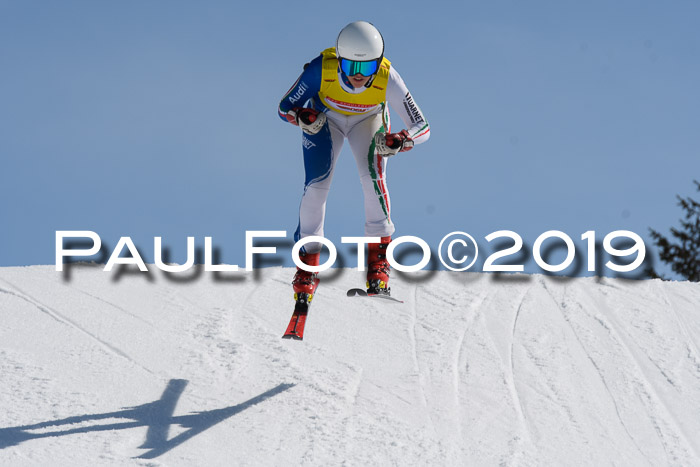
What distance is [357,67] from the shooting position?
7.43m

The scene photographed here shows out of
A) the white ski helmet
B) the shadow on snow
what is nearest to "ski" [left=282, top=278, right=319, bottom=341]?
the shadow on snow

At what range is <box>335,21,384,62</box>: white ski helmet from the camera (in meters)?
7.36

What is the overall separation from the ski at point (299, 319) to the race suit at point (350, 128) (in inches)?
22.0

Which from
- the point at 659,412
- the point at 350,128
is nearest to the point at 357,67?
the point at 350,128

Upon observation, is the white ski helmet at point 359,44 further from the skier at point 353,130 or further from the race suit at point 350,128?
the race suit at point 350,128

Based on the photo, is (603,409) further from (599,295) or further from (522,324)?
(599,295)

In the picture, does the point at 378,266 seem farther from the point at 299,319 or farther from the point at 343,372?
the point at 343,372

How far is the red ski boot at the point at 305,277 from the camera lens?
26.5ft

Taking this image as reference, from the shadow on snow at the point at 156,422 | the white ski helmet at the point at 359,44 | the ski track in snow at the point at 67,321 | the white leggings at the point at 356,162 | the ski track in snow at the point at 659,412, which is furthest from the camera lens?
the ski track in snow at the point at 67,321

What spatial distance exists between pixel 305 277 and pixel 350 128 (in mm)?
1380

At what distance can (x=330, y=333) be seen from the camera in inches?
391

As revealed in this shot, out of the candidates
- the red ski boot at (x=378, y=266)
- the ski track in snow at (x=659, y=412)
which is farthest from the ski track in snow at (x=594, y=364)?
the red ski boot at (x=378, y=266)

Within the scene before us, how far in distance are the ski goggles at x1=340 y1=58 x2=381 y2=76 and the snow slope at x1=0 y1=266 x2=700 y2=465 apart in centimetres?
294

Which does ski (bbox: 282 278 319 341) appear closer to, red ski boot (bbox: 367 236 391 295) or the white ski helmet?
red ski boot (bbox: 367 236 391 295)
